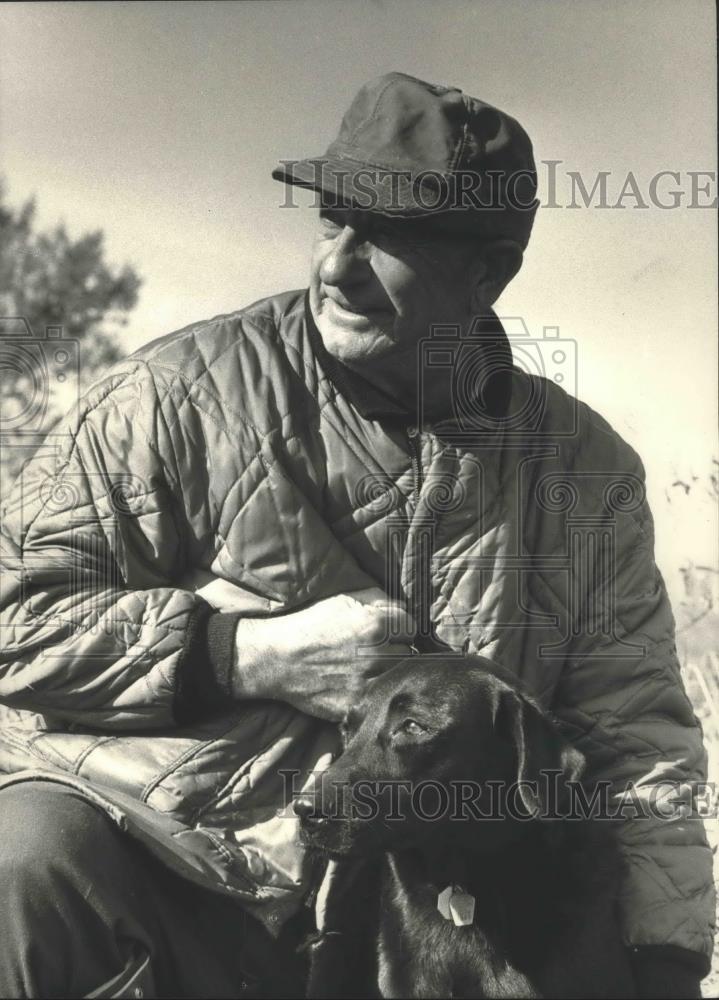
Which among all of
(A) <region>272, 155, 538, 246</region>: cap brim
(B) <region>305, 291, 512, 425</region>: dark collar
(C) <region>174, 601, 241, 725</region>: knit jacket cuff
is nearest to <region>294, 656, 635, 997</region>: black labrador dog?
(C) <region>174, 601, 241, 725</region>: knit jacket cuff

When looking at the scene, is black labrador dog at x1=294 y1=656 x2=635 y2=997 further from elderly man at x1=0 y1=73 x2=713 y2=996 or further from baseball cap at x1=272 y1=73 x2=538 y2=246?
baseball cap at x1=272 y1=73 x2=538 y2=246

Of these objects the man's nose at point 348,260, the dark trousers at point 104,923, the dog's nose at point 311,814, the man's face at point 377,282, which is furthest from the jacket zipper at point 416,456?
the dark trousers at point 104,923

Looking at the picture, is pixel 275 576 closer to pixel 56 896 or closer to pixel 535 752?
pixel 535 752

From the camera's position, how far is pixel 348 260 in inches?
115

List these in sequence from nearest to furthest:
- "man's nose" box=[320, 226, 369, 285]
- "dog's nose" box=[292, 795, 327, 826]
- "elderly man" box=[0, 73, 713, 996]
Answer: "dog's nose" box=[292, 795, 327, 826], "elderly man" box=[0, 73, 713, 996], "man's nose" box=[320, 226, 369, 285]

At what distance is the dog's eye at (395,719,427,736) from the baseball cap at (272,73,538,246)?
1.10 m

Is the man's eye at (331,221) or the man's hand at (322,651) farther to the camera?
the man's eye at (331,221)

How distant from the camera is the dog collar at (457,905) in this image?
9.06 ft

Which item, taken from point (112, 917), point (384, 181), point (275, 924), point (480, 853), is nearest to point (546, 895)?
point (480, 853)

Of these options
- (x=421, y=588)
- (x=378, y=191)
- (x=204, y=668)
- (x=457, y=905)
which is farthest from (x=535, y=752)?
(x=378, y=191)

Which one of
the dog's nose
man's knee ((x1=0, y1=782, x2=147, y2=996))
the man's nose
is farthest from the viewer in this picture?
the man's nose

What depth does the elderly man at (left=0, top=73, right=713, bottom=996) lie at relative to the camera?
281cm

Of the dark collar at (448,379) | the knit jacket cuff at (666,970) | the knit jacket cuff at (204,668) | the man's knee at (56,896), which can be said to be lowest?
the knit jacket cuff at (666,970)

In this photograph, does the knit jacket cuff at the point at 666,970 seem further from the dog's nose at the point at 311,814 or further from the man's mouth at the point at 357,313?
the man's mouth at the point at 357,313
